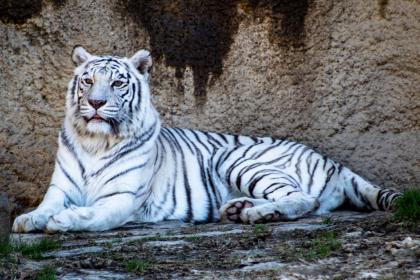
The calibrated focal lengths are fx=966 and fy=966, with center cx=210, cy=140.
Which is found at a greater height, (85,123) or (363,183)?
(85,123)

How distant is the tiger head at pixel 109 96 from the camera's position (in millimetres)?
6352

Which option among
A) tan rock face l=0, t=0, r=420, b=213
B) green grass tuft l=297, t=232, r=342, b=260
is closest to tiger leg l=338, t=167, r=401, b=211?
tan rock face l=0, t=0, r=420, b=213

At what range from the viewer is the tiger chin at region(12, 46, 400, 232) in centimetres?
615

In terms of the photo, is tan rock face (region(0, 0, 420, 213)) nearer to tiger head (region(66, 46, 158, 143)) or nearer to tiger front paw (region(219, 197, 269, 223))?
tiger head (region(66, 46, 158, 143))

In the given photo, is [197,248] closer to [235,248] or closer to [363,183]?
[235,248]

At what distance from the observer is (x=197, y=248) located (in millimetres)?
4812

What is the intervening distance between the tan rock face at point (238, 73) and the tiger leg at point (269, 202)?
685 millimetres

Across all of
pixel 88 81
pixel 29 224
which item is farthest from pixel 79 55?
pixel 29 224

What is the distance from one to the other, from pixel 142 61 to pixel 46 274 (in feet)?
9.94

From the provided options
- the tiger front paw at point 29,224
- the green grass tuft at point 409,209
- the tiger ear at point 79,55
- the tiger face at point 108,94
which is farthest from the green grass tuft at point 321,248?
the tiger ear at point 79,55

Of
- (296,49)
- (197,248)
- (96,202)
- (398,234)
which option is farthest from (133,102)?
(398,234)

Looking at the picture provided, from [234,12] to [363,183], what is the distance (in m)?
1.61

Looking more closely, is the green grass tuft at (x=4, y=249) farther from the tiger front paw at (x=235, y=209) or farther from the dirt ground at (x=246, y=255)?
the tiger front paw at (x=235, y=209)

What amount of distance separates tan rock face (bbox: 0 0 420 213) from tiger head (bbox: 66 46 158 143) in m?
0.47
